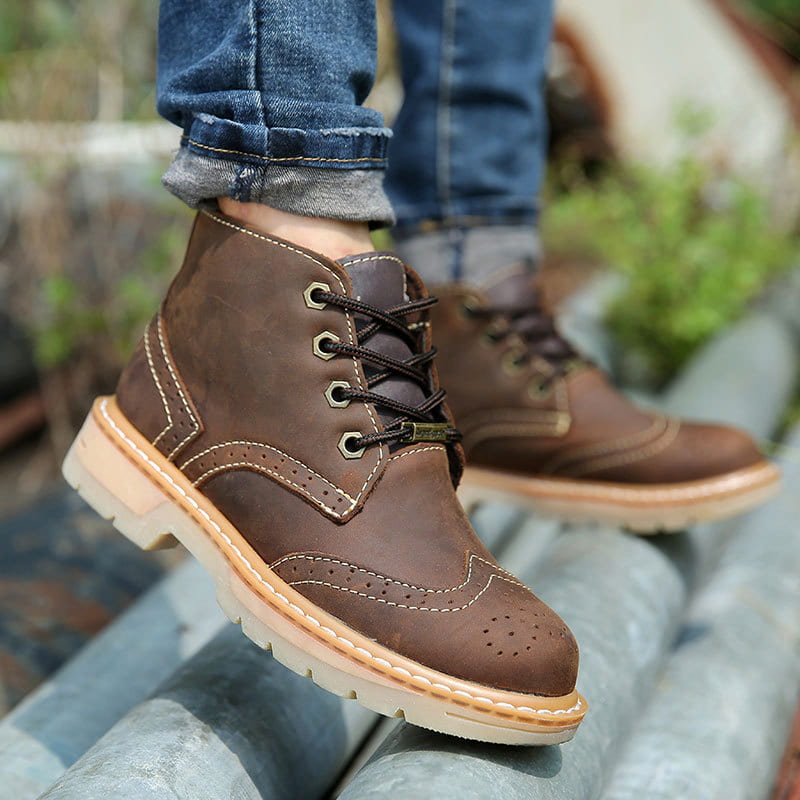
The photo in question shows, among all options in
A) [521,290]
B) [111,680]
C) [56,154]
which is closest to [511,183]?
[521,290]

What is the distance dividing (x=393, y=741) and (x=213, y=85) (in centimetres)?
85

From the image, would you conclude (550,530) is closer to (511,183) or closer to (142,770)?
(511,183)

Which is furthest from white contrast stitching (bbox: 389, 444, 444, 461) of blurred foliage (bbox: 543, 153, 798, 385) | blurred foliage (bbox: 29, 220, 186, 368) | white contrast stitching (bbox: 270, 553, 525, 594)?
blurred foliage (bbox: 543, 153, 798, 385)

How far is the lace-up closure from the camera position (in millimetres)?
1741

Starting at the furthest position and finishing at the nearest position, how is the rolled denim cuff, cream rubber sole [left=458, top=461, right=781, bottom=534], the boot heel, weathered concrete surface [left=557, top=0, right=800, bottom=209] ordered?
weathered concrete surface [left=557, top=0, right=800, bottom=209], cream rubber sole [left=458, top=461, right=781, bottom=534], the boot heel, the rolled denim cuff

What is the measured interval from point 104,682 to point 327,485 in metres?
0.65

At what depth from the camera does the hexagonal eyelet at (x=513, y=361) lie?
1.74 meters

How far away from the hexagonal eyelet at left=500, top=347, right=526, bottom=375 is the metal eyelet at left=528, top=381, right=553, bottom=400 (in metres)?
0.04

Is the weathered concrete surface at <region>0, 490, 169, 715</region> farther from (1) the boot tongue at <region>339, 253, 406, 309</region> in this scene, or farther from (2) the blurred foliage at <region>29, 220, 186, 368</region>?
(1) the boot tongue at <region>339, 253, 406, 309</region>

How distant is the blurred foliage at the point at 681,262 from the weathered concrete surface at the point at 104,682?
190 cm

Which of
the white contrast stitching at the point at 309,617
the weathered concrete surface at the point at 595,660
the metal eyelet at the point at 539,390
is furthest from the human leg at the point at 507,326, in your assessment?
the white contrast stitching at the point at 309,617

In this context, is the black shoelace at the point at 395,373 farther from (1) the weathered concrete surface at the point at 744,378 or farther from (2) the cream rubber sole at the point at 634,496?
(1) the weathered concrete surface at the point at 744,378

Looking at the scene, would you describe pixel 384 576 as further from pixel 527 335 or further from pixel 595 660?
pixel 527 335

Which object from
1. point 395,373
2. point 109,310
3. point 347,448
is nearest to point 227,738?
point 347,448
